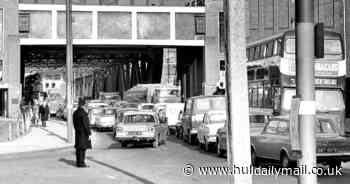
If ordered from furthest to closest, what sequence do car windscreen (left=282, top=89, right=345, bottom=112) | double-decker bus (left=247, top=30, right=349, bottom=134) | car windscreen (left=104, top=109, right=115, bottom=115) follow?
car windscreen (left=104, top=109, right=115, bottom=115) → car windscreen (left=282, top=89, right=345, bottom=112) → double-decker bus (left=247, top=30, right=349, bottom=134)

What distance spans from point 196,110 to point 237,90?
19729 millimetres

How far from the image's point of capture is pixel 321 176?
1605cm

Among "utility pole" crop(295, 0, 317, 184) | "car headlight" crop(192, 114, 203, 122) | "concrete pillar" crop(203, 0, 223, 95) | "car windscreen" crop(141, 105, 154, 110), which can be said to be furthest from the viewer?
"concrete pillar" crop(203, 0, 223, 95)

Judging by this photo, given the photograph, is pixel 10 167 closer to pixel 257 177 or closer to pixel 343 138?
pixel 257 177

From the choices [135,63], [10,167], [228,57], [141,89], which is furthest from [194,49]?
[228,57]

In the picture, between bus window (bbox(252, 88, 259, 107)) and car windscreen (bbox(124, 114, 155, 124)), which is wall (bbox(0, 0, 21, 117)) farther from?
bus window (bbox(252, 88, 259, 107))

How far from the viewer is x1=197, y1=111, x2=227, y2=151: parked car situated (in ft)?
78.5

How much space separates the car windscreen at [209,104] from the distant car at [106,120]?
1229 cm

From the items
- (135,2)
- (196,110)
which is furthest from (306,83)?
(135,2)

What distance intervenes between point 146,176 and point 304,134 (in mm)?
8024

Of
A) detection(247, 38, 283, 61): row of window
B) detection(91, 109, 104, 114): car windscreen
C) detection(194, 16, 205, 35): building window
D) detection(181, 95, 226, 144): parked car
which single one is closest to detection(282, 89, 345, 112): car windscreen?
detection(247, 38, 283, 61): row of window

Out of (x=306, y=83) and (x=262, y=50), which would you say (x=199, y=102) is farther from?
(x=306, y=83)

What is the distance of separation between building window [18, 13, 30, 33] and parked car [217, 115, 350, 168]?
34.5 m

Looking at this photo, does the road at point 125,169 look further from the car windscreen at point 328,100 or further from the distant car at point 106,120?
the distant car at point 106,120
